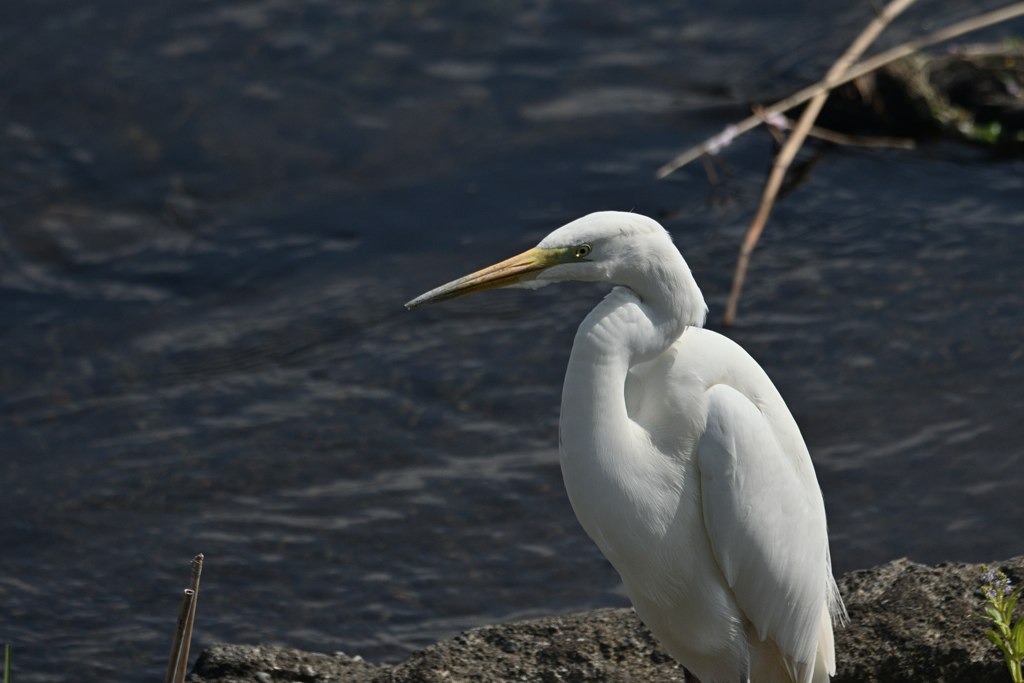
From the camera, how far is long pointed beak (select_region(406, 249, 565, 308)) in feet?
9.00

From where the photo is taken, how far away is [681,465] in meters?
2.94

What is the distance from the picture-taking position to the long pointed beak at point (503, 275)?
9.00 ft

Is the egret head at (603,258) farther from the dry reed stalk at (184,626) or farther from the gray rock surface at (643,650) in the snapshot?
the gray rock surface at (643,650)

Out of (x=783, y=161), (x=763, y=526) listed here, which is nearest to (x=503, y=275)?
(x=763, y=526)

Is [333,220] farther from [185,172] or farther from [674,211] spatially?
[674,211]

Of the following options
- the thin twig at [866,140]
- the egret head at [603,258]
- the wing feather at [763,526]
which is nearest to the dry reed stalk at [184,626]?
the egret head at [603,258]

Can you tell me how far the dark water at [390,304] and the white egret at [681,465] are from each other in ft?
5.38

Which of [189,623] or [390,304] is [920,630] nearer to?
[189,623]

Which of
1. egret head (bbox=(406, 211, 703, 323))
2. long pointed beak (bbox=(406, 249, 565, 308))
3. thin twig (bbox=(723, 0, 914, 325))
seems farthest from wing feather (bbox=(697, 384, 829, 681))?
thin twig (bbox=(723, 0, 914, 325))

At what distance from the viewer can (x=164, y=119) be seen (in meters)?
8.13

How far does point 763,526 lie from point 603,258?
910 mm

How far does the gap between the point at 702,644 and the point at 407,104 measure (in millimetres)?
6059

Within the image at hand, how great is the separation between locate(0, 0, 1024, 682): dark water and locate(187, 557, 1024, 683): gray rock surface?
42.6 inches

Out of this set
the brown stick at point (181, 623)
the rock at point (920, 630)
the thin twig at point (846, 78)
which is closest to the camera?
the brown stick at point (181, 623)
